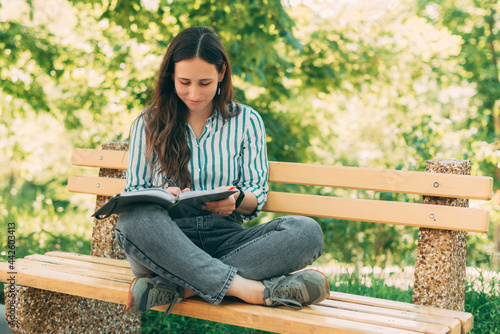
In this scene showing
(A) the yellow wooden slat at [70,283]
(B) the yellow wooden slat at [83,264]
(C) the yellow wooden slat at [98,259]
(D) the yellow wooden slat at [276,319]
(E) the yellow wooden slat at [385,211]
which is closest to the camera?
(D) the yellow wooden slat at [276,319]

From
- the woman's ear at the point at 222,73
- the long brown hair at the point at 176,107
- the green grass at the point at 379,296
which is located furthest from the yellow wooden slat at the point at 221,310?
the woman's ear at the point at 222,73

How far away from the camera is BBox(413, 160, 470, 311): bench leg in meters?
2.21

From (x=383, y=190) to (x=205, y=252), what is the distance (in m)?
0.94

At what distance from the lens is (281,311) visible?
1828mm

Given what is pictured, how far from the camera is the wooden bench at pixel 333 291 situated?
5.95 ft

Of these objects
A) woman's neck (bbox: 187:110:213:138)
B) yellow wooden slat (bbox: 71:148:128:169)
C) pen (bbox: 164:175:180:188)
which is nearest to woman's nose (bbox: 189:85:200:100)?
woman's neck (bbox: 187:110:213:138)

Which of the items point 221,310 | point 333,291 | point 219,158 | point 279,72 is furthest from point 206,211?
point 279,72

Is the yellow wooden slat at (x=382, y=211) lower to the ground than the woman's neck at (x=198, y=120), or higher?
lower

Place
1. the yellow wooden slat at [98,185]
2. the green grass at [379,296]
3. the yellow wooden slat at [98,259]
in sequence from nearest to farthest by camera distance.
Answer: the yellow wooden slat at [98,259] → the green grass at [379,296] → the yellow wooden slat at [98,185]

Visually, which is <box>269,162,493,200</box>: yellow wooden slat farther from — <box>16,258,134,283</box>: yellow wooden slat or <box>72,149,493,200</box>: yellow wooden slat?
<box>16,258,134,283</box>: yellow wooden slat

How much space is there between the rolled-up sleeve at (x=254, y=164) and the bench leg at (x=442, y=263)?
0.75 m

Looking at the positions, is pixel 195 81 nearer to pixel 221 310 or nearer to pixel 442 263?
pixel 221 310

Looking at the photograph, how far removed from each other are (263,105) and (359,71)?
46.6 inches

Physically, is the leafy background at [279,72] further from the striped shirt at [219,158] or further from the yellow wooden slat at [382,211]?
the striped shirt at [219,158]
